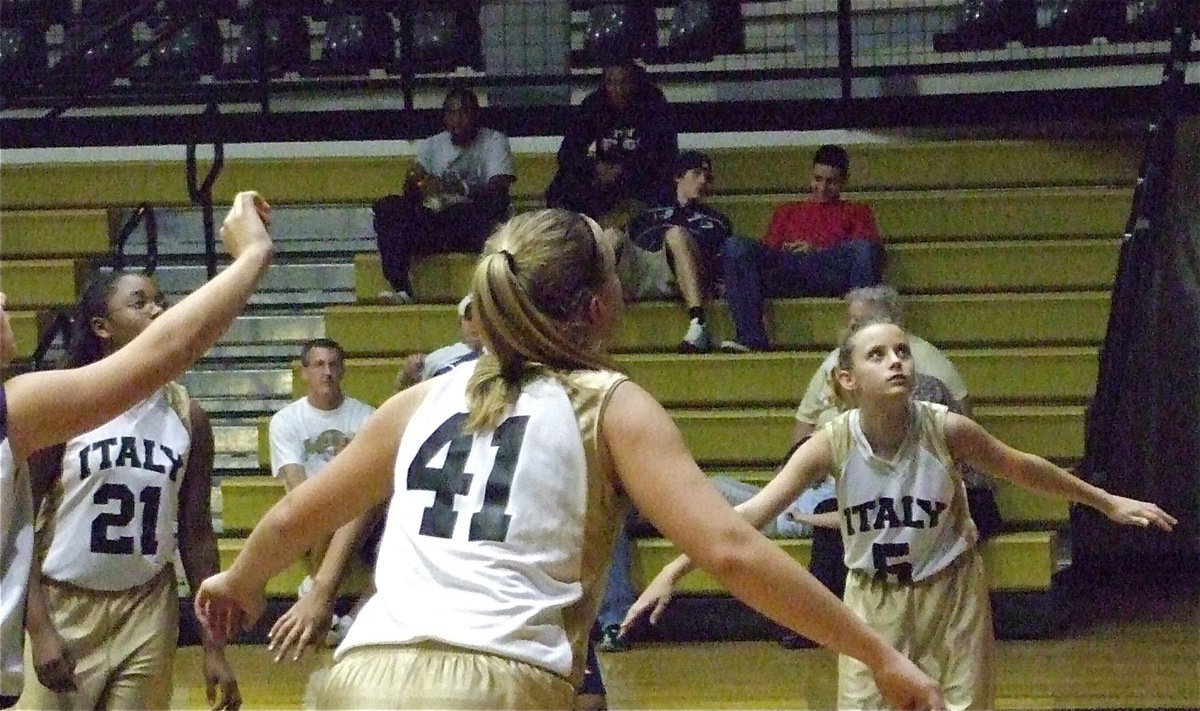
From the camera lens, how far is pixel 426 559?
231 centimetres

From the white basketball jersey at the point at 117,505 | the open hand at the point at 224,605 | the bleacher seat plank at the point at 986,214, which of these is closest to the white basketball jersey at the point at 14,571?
the open hand at the point at 224,605

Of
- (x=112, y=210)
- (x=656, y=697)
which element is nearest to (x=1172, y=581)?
(x=656, y=697)

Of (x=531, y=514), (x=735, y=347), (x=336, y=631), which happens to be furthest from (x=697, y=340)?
(x=531, y=514)

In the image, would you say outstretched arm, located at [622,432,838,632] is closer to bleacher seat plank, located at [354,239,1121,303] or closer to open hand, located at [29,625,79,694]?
open hand, located at [29,625,79,694]

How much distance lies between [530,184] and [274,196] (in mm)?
1557

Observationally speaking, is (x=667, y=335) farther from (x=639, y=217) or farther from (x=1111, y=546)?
(x=1111, y=546)

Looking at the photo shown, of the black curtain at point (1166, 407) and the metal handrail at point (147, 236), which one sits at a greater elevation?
the metal handrail at point (147, 236)

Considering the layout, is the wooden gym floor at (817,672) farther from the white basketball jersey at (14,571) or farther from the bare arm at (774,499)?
the white basketball jersey at (14,571)

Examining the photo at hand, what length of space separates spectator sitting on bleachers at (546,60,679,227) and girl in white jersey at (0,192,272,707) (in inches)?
267

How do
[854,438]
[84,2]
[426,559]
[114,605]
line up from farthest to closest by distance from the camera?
[84,2]
[854,438]
[114,605]
[426,559]

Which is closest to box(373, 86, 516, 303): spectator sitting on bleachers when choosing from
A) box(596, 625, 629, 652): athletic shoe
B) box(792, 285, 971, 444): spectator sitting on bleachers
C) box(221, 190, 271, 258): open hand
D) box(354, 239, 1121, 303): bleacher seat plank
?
box(354, 239, 1121, 303): bleacher seat plank

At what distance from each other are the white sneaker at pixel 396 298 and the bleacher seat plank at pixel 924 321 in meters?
0.15

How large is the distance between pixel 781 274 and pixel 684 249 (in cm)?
A: 57

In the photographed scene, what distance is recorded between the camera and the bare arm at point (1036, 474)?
4.19 m
